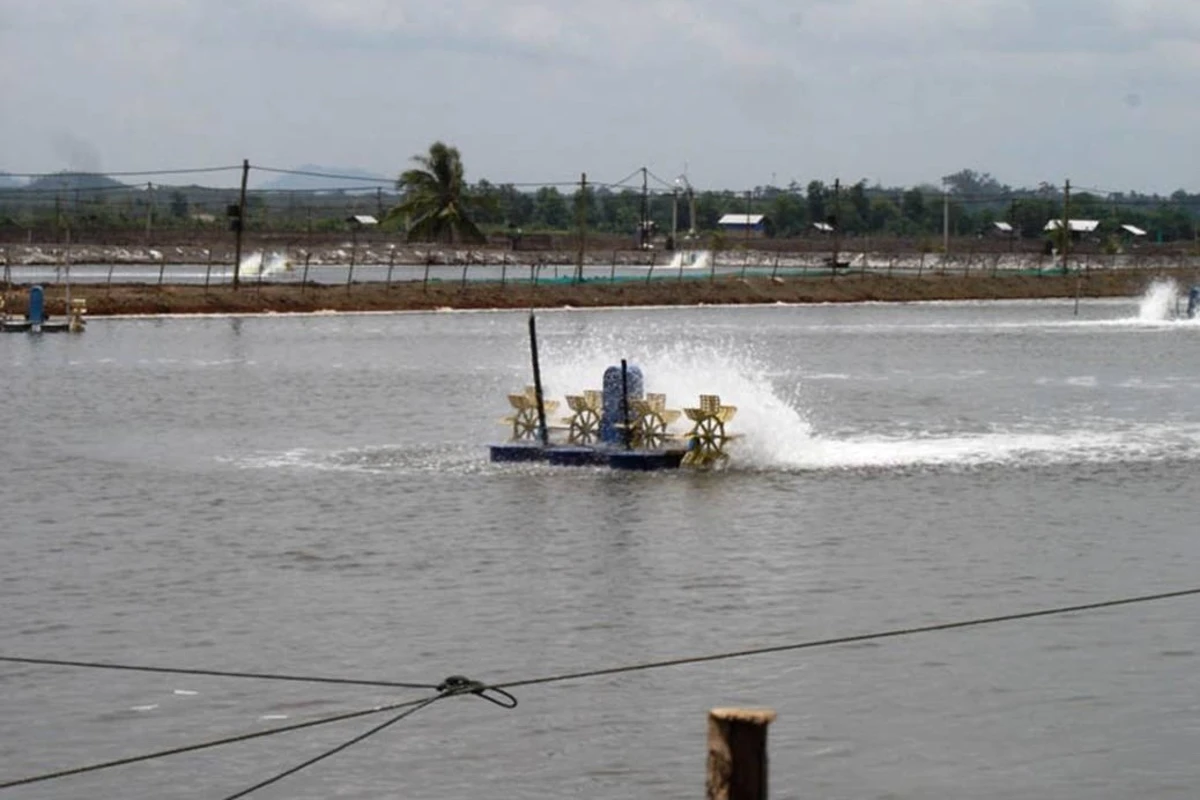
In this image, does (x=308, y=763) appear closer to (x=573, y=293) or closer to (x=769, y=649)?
(x=769, y=649)

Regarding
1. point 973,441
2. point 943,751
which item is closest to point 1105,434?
point 973,441

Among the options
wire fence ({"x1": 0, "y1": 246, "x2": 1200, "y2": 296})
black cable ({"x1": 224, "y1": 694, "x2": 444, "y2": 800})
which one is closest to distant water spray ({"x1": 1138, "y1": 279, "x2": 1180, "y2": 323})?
wire fence ({"x1": 0, "y1": 246, "x2": 1200, "y2": 296})

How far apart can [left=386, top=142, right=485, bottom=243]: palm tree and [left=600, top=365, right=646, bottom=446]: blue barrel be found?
108 m

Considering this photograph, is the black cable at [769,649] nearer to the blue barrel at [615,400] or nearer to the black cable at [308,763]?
the black cable at [308,763]

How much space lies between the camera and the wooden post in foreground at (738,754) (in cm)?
940

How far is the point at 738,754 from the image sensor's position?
9547mm

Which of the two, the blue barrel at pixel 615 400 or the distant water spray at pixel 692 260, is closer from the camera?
the blue barrel at pixel 615 400

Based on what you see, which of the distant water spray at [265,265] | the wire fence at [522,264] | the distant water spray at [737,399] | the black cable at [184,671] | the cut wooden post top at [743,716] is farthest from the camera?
the wire fence at [522,264]

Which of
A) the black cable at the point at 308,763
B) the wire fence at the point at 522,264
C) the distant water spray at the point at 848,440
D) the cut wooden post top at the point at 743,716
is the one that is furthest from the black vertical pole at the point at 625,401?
the wire fence at the point at 522,264

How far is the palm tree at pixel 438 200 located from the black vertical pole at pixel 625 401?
356 feet

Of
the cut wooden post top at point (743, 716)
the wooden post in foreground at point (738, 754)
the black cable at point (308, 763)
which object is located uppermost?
the cut wooden post top at point (743, 716)

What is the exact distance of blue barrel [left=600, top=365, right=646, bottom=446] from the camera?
30484mm

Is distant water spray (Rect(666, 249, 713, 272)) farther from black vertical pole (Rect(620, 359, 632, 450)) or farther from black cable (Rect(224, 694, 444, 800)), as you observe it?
black cable (Rect(224, 694, 444, 800))

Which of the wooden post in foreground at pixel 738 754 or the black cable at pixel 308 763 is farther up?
the wooden post in foreground at pixel 738 754
